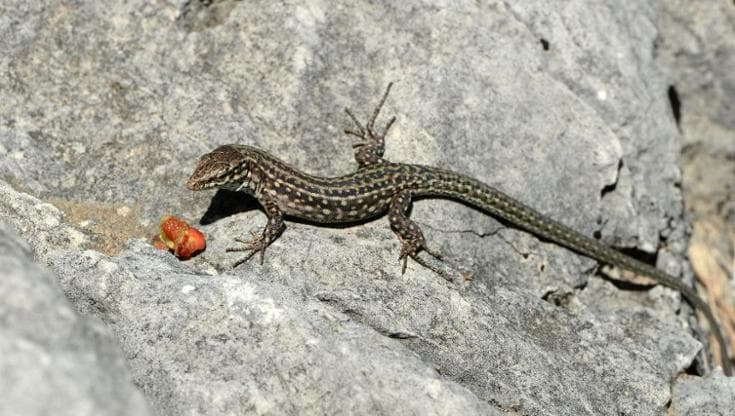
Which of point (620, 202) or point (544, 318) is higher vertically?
point (620, 202)

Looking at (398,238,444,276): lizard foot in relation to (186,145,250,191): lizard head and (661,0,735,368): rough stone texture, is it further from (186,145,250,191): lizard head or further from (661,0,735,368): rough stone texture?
(661,0,735,368): rough stone texture

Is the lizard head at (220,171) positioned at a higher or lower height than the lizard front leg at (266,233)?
higher

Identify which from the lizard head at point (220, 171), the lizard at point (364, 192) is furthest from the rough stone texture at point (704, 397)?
the lizard head at point (220, 171)

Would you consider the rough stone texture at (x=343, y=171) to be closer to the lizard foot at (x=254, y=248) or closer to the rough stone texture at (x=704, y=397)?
the lizard foot at (x=254, y=248)

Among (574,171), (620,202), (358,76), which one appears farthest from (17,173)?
(620,202)

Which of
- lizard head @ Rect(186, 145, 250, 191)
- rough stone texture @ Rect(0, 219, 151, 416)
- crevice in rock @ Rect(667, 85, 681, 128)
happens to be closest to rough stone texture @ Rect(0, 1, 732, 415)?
lizard head @ Rect(186, 145, 250, 191)

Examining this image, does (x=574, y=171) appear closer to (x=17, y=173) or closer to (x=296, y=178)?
A: (x=296, y=178)
